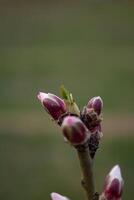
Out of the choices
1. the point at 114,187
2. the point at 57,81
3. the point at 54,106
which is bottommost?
the point at 114,187

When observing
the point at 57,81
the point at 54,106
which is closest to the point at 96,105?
the point at 54,106

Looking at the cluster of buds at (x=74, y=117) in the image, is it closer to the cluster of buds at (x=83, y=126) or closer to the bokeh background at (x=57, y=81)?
the cluster of buds at (x=83, y=126)

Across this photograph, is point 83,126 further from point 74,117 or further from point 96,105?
point 96,105

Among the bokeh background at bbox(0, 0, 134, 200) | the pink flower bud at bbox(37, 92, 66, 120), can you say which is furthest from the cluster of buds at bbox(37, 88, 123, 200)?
the bokeh background at bbox(0, 0, 134, 200)

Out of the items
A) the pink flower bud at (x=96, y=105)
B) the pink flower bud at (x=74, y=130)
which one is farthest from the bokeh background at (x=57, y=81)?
the pink flower bud at (x=74, y=130)

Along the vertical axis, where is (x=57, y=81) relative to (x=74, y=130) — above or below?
above

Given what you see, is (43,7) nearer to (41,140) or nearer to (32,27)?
(32,27)

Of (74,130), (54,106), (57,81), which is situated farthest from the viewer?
(57,81)
